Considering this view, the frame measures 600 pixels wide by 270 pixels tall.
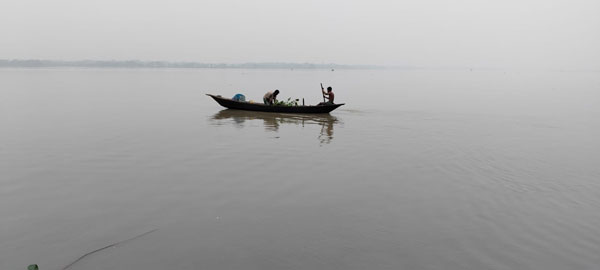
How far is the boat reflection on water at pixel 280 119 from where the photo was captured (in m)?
22.1

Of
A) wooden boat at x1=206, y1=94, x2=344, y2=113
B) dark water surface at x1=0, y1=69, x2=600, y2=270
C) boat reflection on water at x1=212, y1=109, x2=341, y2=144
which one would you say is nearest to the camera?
dark water surface at x1=0, y1=69, x2=600, y2=270

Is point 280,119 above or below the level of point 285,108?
below

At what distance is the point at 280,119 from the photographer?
25031 millimetres

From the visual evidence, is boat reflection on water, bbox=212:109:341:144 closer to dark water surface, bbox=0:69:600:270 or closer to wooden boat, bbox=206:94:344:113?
wooden boat, bbox=206:94:344:113

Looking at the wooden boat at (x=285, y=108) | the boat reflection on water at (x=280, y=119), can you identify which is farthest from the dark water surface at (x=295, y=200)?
the wooden boat at (x=285, y=108)

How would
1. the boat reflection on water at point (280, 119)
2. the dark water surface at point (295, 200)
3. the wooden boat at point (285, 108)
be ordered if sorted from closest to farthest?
the dark water surface at point (295, 200) < the boat reflection on water at point (280, 119) < the wooden boat at point (285, 108)

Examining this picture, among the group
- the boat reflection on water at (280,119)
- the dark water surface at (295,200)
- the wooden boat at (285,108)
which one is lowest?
the dark water surface at (295,200)

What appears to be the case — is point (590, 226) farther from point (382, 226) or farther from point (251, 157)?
point (251, 157)

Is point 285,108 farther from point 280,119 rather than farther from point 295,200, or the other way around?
point 295,200

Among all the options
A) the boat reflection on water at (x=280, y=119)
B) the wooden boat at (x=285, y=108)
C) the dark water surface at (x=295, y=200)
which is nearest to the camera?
the dark water surface at (x=295, y=200)

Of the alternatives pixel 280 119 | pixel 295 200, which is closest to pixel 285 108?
pixel 280 119

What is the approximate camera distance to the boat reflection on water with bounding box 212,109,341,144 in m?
22.1

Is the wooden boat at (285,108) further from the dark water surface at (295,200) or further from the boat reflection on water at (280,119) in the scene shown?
the dark water surface at (295,200)

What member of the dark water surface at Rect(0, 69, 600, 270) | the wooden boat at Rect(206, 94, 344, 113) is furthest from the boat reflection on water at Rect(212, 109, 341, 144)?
the dark water surface at Rect(0, 69, 600, 270)
